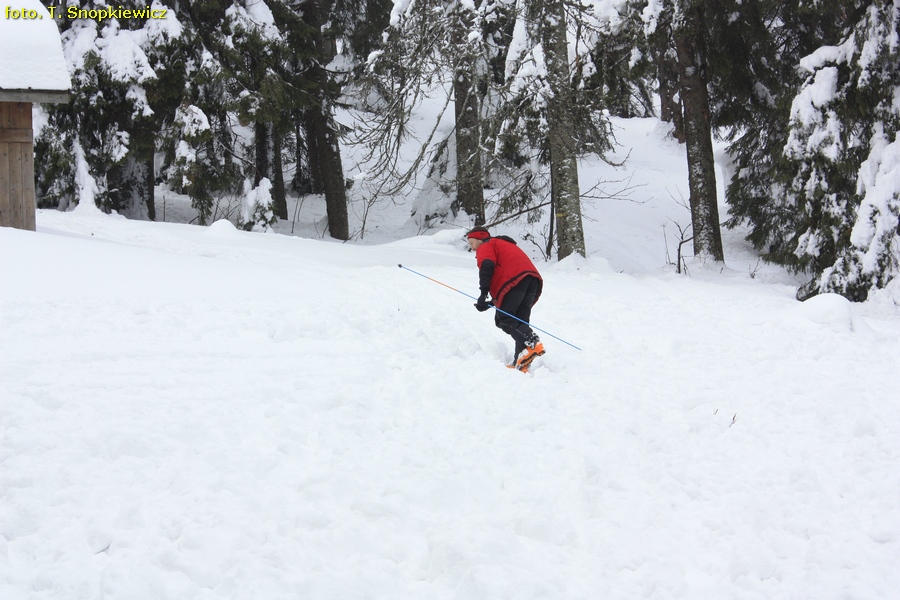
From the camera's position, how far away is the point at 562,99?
11.9 m

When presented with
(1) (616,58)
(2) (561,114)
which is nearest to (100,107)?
(2) (561,114)

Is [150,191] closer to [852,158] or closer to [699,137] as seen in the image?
[699,137]

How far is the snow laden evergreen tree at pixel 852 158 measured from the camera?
32.3 feet

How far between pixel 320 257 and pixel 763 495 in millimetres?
8699

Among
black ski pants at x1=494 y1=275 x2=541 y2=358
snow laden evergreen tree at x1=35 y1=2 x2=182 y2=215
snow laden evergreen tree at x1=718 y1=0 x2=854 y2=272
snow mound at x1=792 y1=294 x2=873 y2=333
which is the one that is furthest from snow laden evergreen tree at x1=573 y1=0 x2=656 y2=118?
snow laden evergreen tree at x1=35 y1=2 x2=182 y2=215

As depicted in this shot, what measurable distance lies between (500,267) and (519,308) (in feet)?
1.51

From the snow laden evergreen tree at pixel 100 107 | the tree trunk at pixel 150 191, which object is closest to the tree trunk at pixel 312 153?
the snow laden evergreen tree at pixel 100 107

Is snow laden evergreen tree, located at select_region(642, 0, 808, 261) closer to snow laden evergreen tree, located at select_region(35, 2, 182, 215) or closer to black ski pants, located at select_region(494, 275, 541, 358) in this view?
black ski pants, located at select_region(494, 275, 541, 358)

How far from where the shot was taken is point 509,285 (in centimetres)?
709

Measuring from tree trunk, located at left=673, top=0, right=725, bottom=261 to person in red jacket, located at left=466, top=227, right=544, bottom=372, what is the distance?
7.53 metres

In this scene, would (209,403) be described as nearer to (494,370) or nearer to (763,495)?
(494,370)

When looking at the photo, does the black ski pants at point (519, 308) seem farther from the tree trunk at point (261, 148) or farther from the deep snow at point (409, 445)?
the tree trunk at point (261, 148)

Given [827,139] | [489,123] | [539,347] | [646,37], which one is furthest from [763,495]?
[646,37]

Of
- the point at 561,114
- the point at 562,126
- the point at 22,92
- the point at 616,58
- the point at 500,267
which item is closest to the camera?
the point at 500,267
